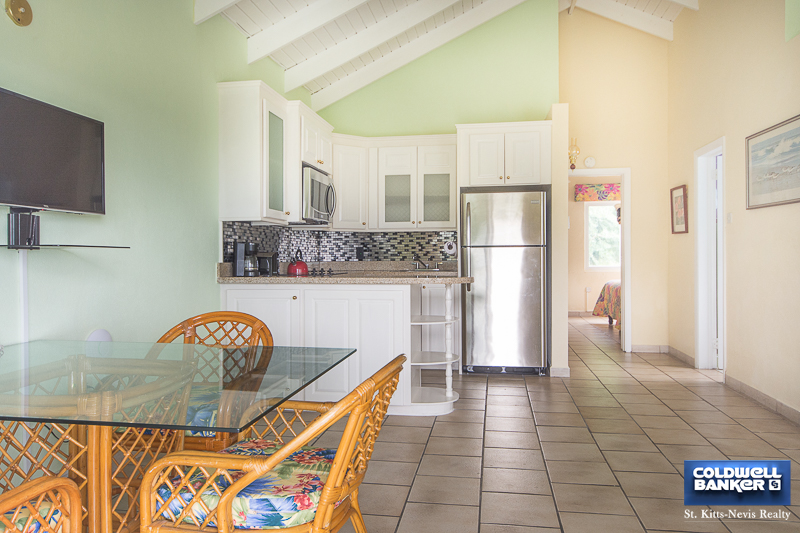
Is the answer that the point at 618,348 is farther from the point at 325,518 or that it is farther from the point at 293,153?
the point at 325,518

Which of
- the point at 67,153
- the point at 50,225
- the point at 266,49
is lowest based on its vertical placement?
the point at 50,225

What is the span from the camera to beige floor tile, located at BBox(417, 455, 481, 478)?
2600 millimetres

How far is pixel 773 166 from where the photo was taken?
354 cm

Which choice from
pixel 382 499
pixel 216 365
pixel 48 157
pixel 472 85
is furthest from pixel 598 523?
pixel 472 85

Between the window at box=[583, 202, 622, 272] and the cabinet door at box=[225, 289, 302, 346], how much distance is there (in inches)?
281

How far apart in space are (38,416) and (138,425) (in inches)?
9.8

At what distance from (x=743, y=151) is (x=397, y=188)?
2.90 meters

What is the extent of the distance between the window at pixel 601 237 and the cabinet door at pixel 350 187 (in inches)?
220

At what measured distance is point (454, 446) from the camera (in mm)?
2971

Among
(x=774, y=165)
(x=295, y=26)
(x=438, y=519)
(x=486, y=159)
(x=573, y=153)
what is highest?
(x=295, y=26)

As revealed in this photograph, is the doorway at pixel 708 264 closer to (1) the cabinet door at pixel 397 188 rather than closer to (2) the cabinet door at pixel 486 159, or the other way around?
(2) the cabinet door at pixel 486 159

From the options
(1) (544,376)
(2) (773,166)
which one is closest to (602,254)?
(1) (544,376)

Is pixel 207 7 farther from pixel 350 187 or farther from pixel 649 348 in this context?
pixel 649 348

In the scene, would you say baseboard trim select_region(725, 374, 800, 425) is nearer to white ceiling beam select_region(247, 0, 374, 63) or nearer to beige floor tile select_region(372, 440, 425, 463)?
beige floor tile select_region(372, 440, 425, 463)
